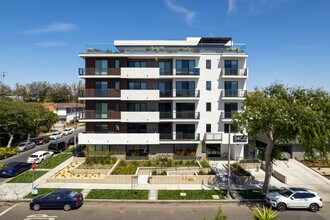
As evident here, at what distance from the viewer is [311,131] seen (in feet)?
65.9

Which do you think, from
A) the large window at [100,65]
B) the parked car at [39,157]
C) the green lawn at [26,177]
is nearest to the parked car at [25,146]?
the parked car at [39,157]

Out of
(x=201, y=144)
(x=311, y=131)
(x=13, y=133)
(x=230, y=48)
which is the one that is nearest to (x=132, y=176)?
(x=201, y=144)

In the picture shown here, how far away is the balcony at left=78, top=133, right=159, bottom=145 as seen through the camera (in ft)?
116

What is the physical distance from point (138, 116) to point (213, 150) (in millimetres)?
12254

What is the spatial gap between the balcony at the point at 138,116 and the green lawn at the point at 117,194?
12.3m

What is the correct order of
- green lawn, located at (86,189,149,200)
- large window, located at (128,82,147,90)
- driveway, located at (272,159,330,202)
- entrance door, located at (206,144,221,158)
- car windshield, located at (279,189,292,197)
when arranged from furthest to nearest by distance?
entrance door, located at (206,144,221,158) < large window, located at (128,82,147,90) < driveway, located at (272,159,330,202) < green lawn, located at (86,189,149,200) < car windshield, located at (279,189,292,197)

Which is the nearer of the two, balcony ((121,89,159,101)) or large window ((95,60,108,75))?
balcony ((121,89,159,101))

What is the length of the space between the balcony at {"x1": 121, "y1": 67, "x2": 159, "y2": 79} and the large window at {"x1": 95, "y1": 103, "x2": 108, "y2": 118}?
524cm

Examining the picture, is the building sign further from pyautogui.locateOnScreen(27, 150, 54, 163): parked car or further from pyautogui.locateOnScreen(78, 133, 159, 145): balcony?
pyautogui.locateOnScreen(27, 150, 54, 163): parked car

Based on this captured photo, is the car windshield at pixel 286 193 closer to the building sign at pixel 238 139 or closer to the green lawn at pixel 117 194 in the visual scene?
the green lawn at pixel 117 194

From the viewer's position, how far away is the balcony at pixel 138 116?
115 feet

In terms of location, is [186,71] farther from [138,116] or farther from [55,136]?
[55,136]

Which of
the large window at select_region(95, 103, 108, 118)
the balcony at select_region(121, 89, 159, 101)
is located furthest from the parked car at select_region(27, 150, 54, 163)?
the balcony at select_region(121, 89, 159, 101)

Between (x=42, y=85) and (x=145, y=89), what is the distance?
8700cm
